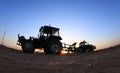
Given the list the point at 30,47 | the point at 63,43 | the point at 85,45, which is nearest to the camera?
the point at 30,47

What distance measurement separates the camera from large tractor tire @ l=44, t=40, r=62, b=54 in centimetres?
2436

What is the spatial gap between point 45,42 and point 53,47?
109cm

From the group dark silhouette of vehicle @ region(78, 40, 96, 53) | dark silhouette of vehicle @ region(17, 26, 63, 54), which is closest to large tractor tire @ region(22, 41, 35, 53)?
dark silhouette of vehicle @ region(17, 26, 63, 54)

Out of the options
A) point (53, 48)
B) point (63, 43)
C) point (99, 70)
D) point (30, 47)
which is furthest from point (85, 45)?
point (99, 70)

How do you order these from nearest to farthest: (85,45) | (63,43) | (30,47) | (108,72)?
(108,72) < (30,47) < (63,43) < (85,45)

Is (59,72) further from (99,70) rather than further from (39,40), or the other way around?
(39,40)

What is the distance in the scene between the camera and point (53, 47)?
80.3 feet

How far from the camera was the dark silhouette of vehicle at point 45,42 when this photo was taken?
79.4 ft

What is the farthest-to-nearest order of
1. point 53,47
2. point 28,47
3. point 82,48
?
point 82,48, point 53,47, point 28,47

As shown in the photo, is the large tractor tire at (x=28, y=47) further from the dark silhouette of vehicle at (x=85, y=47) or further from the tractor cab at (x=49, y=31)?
the dark silhouette of vehicle at (x=85, y=47)

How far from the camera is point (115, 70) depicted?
1088 cm

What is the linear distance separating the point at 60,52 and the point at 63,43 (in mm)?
2160

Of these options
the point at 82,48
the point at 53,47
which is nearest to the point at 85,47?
the point at 82,48

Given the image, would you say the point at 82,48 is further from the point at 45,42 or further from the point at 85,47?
the point at 45,42
